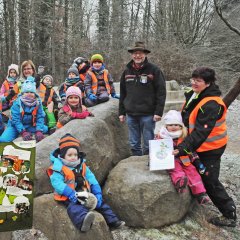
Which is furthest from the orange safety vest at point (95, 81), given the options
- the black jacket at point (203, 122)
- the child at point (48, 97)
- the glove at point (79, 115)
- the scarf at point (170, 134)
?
the black jacket at point (203, 122)

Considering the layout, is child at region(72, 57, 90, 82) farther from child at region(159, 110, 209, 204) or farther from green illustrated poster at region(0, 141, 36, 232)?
green illustrated poster at region(0, 141, 36, 232)

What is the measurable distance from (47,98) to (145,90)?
255cm

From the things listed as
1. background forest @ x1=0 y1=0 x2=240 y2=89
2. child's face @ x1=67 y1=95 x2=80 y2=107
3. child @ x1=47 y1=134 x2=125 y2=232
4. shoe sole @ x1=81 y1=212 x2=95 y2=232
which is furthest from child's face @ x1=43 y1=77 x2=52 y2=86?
background forest @ x1=0 y1=0 x2=240 y2=89

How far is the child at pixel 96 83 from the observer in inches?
256

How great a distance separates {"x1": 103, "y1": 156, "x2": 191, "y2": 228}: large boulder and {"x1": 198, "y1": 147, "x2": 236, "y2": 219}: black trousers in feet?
1.04

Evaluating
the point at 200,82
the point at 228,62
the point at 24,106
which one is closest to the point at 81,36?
the point at 228,62

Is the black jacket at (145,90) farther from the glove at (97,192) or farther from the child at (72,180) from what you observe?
the glove at (97,192)

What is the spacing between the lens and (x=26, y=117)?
231 inches

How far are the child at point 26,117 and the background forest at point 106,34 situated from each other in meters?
12.2

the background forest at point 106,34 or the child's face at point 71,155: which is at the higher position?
the background forest at point 106,34

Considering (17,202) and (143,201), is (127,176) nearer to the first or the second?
(143,201)

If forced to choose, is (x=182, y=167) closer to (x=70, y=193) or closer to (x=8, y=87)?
(x=70, y=193)

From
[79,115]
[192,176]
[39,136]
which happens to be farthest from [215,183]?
[39,136]

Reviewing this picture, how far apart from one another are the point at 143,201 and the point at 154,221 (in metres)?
0.29
